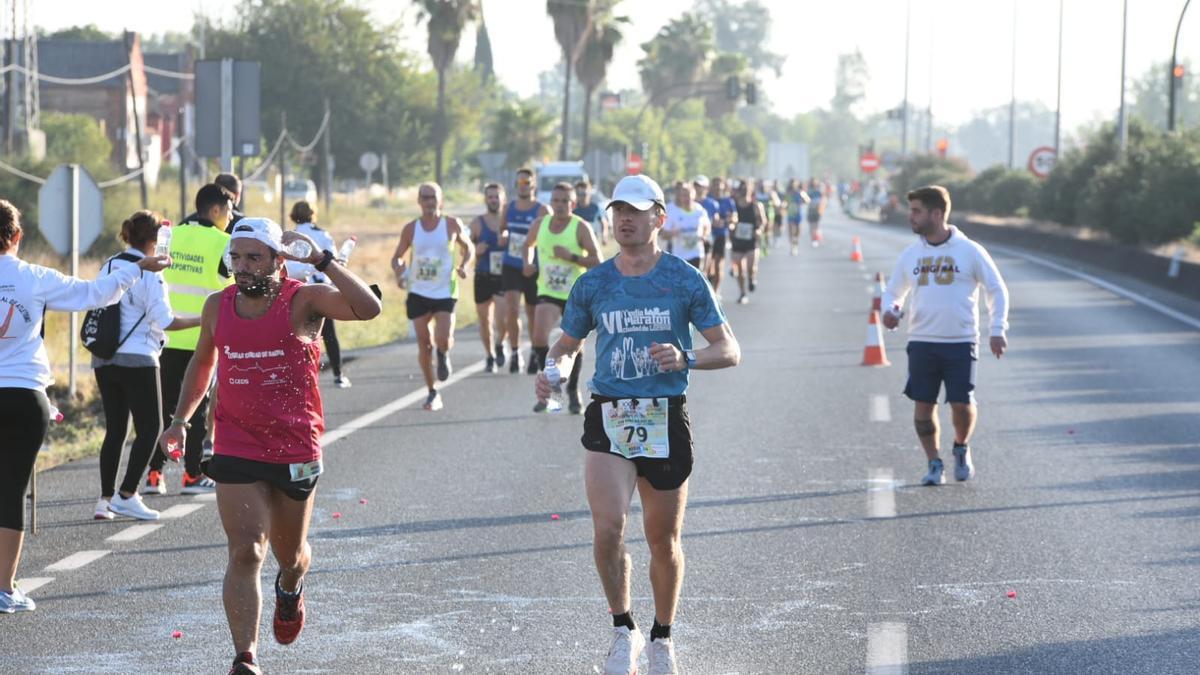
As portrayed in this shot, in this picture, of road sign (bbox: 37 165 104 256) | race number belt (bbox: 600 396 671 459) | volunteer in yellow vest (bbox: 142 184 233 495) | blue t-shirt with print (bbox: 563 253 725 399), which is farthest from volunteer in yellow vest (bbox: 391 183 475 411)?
race number belt (bbox: 600 396 671 459)

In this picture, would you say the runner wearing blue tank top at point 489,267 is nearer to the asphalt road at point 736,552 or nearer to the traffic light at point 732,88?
the asphalt road at point 736,552

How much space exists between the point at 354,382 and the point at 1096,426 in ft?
22.5

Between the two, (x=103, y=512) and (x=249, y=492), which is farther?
(x=103, y=512)

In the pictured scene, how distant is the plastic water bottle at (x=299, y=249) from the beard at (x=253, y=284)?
0.22m

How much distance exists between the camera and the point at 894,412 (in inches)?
593

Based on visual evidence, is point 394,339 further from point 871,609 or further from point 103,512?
point 871,609

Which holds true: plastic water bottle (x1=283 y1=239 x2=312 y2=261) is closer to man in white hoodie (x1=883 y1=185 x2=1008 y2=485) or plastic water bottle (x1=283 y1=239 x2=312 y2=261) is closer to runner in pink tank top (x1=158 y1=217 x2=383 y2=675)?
runner in pink tank top (x1=158 y1=217 x2=383 y2=675)

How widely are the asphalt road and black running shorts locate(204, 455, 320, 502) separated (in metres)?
0.83

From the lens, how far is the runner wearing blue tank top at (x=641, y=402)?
6.68 m

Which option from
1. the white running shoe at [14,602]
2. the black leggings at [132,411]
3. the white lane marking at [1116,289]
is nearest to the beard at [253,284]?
the white running shoe at [14,602]

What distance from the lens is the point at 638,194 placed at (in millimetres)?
6793

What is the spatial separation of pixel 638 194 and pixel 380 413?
27.8 feet

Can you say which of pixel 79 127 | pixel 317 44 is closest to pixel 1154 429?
pixel 79 127

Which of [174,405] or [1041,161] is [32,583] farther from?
[1041,161]
